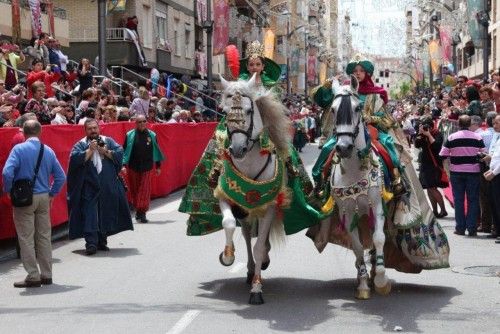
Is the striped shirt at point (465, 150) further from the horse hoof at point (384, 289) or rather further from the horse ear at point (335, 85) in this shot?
the horse ear at point (335, 85)

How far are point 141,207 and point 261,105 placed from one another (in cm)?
789

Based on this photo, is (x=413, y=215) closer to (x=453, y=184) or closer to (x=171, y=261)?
(x=171, y=261)

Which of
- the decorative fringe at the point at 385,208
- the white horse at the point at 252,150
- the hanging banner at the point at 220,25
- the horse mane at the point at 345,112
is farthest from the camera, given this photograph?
the hanging banner at the point at 220,25

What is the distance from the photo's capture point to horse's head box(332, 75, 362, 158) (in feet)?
28.1

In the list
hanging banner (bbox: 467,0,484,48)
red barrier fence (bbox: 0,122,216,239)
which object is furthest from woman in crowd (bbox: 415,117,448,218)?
hanging banner (bbox: 467,0,484,48)

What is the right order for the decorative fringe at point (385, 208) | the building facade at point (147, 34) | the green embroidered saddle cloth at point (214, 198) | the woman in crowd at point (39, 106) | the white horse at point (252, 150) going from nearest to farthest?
the white horse at point (252, 150) < the decorative fringe at point (385, 208) < the green embroidered saddle cloth at point (214, 198) < the woman in crowd at point (39, 106) < the building facade at point (147, 34)

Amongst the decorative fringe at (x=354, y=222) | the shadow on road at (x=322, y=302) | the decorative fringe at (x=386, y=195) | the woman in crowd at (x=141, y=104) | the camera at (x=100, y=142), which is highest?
the woman in crowd at (x=141, y=104)

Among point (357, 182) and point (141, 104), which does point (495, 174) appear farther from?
point (141, 104)

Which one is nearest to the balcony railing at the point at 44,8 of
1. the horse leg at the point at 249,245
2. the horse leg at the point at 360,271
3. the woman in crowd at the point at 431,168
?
the woman in crowd at the point at 431,168

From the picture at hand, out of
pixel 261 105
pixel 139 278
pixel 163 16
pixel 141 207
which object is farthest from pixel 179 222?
pixel 163 16

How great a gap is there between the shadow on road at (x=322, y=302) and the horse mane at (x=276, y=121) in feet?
4.88

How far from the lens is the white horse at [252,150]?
8922 mm

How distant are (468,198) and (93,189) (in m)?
5.82

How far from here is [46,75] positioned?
19.4 m
